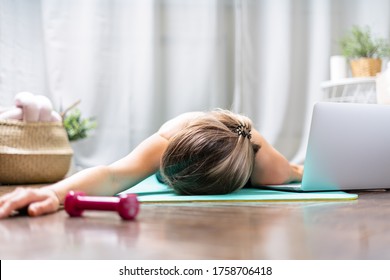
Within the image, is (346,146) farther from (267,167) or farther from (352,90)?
(352,90)

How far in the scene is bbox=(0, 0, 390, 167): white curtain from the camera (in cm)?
297

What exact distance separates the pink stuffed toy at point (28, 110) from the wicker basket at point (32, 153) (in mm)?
30

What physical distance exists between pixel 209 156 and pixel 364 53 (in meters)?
1.85

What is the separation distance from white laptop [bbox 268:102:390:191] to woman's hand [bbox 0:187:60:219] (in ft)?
2.06

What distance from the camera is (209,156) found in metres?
1.19

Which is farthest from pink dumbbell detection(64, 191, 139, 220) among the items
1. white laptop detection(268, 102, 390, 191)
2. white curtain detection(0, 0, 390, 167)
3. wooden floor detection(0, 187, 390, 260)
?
white curtain detection(0, 0, 390, 167)

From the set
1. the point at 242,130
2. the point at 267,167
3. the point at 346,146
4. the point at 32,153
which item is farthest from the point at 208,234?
the point at 32,153

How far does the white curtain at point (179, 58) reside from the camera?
9.74 feet

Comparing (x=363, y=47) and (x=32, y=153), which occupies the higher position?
(x=363, y=47)

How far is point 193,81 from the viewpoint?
3.05 m
